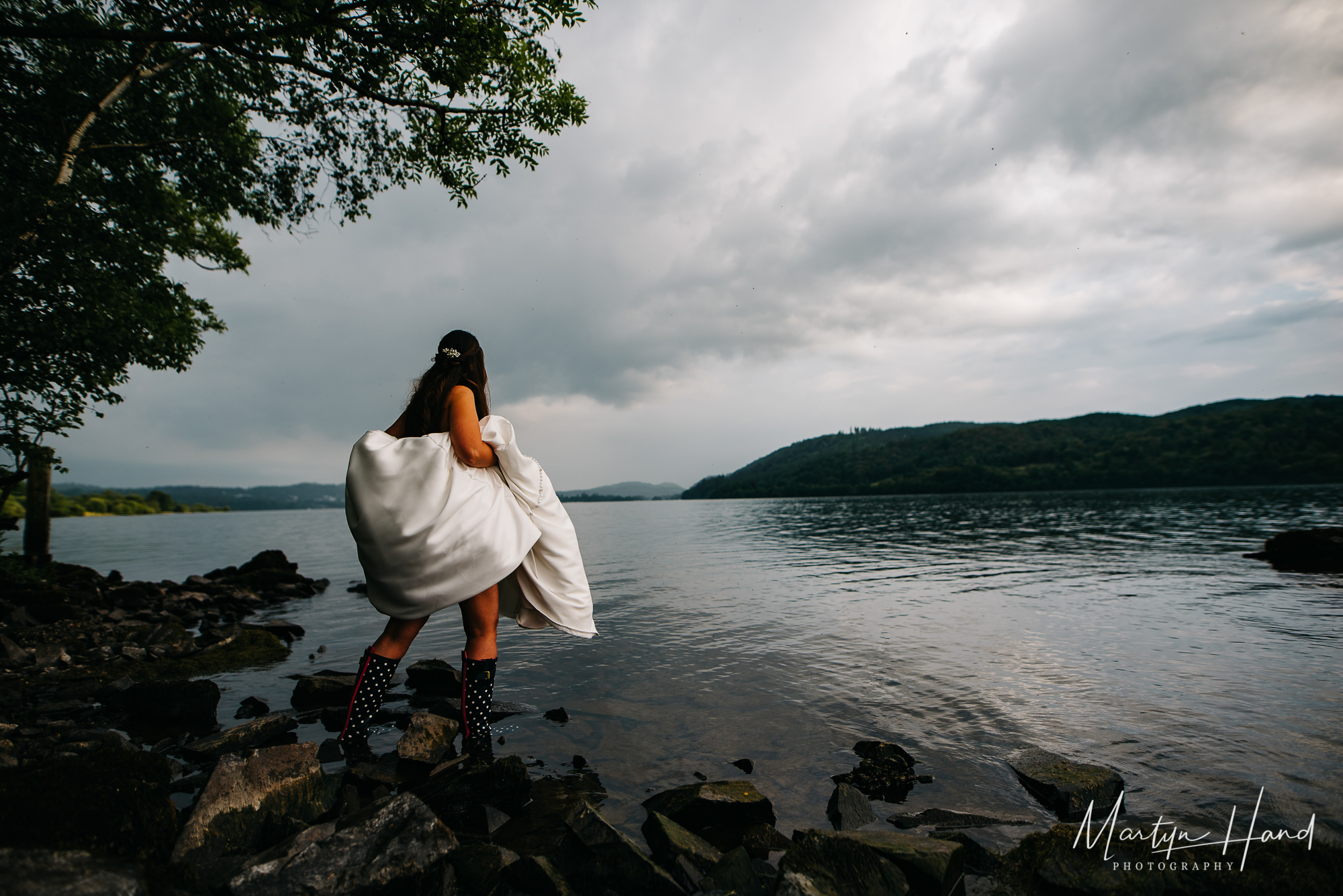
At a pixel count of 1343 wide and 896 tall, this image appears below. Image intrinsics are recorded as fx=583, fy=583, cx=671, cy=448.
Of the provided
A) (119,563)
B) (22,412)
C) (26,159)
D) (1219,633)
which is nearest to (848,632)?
(1219,633)

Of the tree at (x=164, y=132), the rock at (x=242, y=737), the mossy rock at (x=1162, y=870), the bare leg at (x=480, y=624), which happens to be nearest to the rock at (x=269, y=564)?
the tree at (x=164, y=132)

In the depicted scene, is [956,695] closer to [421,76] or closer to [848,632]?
[848,632]

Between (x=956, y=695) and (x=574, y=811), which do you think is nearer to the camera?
(x=574, y=811)

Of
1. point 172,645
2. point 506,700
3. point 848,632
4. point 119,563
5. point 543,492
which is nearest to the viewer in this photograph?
point 543,492

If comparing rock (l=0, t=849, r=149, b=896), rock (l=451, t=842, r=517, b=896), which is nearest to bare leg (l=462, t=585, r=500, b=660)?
rock (l=451, t=842, r=517, b=896)

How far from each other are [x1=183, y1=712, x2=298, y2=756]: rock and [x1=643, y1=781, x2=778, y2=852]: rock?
11.4 ft

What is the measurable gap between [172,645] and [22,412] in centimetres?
486

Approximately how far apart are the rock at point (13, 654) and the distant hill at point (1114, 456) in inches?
5030

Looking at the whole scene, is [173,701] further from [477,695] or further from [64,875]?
[64,875]

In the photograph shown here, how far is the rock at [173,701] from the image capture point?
5.82 metres

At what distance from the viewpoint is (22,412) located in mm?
9742

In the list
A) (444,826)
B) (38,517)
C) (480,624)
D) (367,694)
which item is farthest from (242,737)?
(38,517)

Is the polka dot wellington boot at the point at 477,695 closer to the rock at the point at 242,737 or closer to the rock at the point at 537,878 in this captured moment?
the rock at the point at 242,737

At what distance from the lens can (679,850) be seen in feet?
10.5
